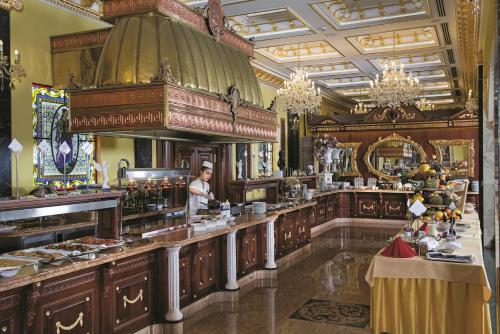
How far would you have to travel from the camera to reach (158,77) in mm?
3998

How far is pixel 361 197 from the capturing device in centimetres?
1366

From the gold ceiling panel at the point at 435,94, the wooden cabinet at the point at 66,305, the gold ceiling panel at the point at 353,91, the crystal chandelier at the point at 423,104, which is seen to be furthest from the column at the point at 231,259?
the gold ceiling panel at the point at 435,94

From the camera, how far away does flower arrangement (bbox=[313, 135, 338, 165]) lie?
560 inches

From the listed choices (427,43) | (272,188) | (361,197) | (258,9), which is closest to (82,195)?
(258,9)

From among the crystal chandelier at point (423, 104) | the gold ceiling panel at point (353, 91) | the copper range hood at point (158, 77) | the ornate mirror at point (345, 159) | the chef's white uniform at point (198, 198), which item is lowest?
the chef's white uniform at point (198, 198)

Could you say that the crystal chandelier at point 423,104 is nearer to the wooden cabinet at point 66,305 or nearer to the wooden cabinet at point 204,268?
the wooden cabinet at point 204,268

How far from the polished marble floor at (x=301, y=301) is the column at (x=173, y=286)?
0.66 feet

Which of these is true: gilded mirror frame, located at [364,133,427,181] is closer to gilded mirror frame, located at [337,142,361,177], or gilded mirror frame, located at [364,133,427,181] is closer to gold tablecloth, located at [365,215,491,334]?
gilded mirror frame, located at [337,142,361,177]

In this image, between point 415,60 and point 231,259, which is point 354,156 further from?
point 231,259

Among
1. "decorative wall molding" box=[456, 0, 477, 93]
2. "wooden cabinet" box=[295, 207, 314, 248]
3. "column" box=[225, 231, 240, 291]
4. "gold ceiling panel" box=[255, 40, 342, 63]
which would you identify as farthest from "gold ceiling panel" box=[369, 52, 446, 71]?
"column" box=[225, 231, 240, 291]

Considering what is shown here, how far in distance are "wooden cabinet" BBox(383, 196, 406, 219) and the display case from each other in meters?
9.42

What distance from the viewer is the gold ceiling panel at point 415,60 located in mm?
12008

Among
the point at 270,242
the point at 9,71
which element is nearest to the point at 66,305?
the point at 9,71

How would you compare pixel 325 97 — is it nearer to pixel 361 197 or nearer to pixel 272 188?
pixel 361 197
